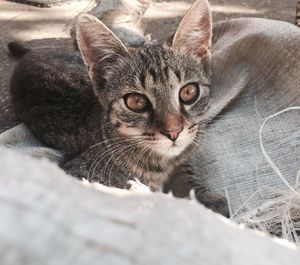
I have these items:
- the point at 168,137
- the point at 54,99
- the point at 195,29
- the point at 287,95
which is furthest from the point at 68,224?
the point at 287,95

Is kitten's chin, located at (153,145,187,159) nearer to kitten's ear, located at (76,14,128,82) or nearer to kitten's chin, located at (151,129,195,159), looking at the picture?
kitten's chin, located at (151,129,195,159)

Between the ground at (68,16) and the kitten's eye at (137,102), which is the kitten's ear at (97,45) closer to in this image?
the kitten's eye at (137,102)

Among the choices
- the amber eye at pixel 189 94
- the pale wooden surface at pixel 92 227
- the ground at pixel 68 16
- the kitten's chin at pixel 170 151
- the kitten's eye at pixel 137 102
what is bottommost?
the ground at pixel 68 16

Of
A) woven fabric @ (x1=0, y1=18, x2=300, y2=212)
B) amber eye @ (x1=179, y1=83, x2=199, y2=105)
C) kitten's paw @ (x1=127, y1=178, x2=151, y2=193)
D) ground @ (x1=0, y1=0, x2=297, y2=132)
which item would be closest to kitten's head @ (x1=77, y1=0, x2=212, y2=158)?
amber eye @ (x1=179, y1=83, x2=199, y2=105)

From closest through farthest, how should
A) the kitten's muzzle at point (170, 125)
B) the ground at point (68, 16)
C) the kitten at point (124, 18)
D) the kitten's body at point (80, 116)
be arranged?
the kitten's muzzle at point (170, 125) < the kitten's body at point (80, 116) < the kitten at point (124, 18) < the ground at point (68, 16)

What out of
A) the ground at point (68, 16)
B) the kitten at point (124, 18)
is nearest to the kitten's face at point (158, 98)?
the kitten at point (124, 18)

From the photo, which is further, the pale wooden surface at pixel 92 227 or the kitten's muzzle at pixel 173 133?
the kitten's muzzle at pixel 173 133
